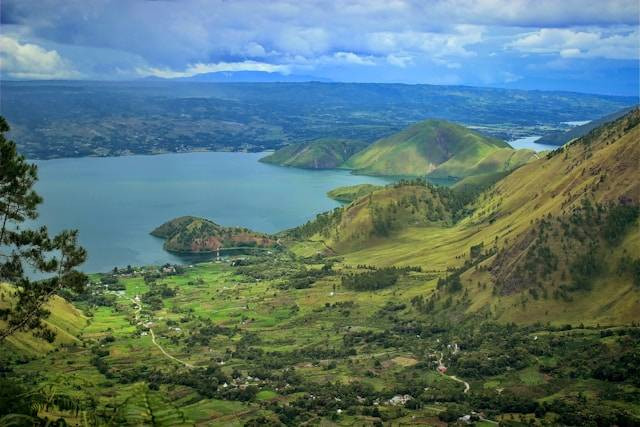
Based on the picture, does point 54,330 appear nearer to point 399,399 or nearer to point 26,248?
point 399,399

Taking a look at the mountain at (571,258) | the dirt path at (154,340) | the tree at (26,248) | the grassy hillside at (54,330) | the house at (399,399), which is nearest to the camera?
the tree at (26,248)

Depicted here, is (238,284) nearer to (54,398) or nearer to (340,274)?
(340,274)

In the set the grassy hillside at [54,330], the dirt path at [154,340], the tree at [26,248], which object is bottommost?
the dirt path at [154,340]

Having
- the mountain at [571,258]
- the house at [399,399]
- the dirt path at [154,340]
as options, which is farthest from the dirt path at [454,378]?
the dirt path at [154,340]

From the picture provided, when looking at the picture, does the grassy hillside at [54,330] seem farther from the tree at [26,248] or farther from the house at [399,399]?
the tree at [26,248]

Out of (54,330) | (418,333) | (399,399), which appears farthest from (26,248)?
(418,333)

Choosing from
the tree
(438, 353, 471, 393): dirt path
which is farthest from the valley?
the tree

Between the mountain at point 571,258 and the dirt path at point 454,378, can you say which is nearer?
the dirt path at point 454,378

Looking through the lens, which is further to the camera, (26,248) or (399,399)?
(399,399)
